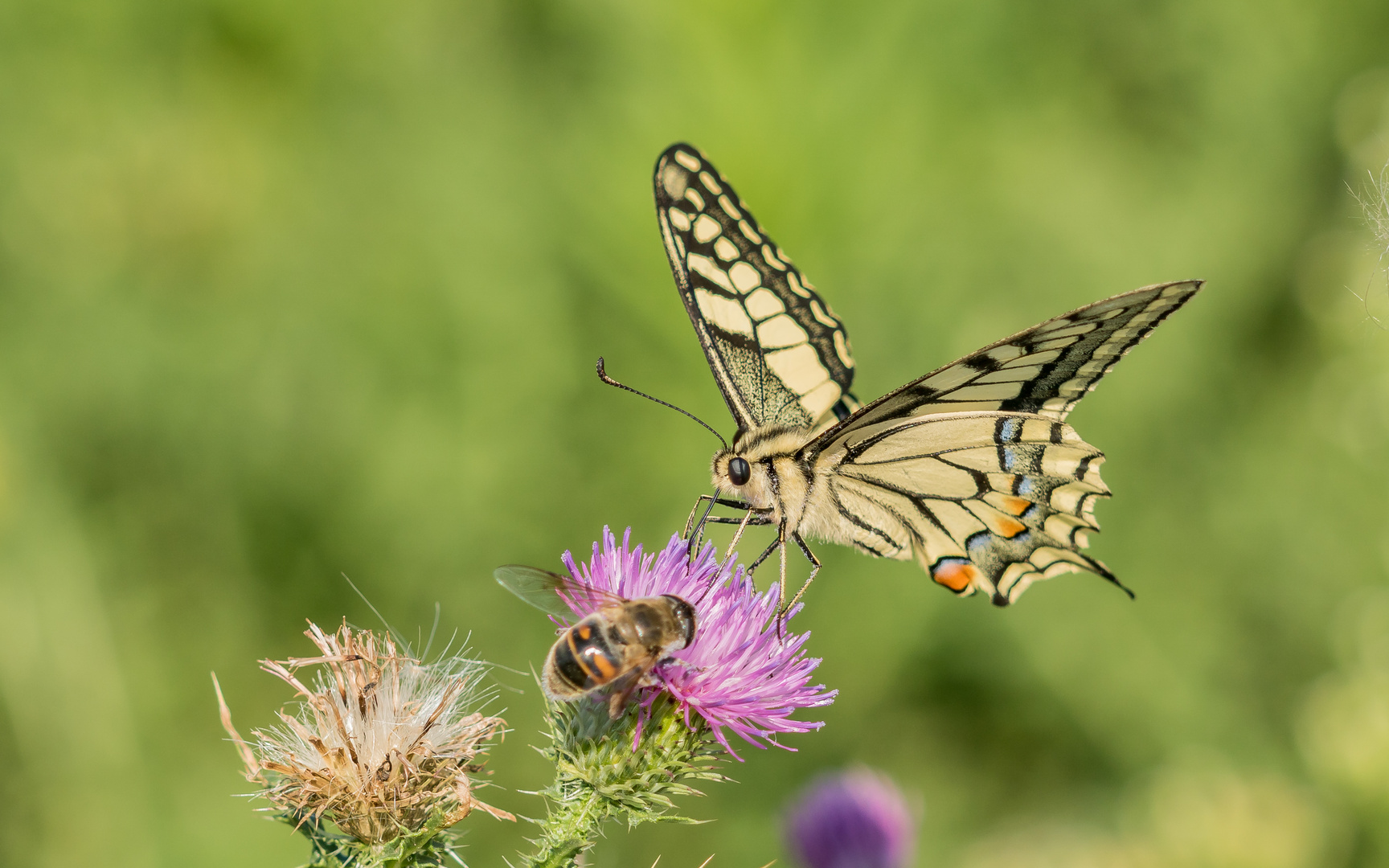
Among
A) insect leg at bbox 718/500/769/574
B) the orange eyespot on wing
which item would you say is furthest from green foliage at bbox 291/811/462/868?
the orange eyespot on wing

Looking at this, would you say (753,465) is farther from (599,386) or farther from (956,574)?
(599,386)

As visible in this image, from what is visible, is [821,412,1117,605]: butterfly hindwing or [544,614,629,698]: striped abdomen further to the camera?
[821,412,1117,605]: butterfly hindwing

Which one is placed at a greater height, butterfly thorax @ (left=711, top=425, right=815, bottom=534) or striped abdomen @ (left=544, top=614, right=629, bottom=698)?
butterfly thorax @ (left=711, top=425, right=815, bottom=534)

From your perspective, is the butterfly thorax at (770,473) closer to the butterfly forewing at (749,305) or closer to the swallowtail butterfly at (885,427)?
the swallowtail butterfly at (885,427)

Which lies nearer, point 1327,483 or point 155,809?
point 155,809

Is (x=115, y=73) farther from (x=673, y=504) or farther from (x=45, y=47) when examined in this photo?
(x=673, y=504)

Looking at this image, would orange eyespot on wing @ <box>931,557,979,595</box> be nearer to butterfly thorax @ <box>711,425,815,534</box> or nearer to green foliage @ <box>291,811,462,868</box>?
butterfly thorax @ <box>711,425,815,534</box>

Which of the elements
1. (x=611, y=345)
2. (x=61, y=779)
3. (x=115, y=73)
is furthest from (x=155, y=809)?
(x=115, y=73)
